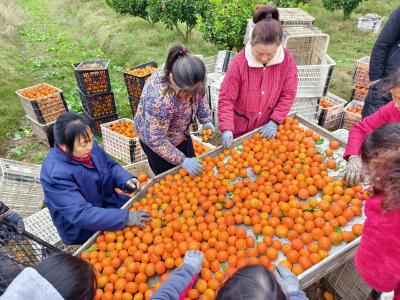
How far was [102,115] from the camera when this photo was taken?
268 inches

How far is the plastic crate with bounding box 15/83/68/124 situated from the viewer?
20.7ft

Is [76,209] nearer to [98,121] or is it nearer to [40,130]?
[98,121]

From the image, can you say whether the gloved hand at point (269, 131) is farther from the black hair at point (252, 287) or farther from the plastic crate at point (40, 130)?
the plastic crate at point (40, 130)

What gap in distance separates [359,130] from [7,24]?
61.5ft

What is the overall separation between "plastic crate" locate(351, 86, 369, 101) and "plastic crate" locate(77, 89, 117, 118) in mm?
5620

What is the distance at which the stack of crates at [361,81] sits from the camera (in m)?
6.78

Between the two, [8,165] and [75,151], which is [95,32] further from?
[75,151]

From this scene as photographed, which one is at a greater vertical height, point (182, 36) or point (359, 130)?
point (359, 130)

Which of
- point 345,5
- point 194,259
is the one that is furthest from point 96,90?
point 345,5

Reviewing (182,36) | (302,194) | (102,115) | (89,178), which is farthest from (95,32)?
(302,194)

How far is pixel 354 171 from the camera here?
2656 mm

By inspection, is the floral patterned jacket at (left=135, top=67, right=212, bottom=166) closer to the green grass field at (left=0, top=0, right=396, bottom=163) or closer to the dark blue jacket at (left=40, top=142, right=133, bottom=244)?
the dark blue jacket at (left=40, top=142, right=133, bottom=244)

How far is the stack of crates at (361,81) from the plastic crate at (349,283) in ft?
16.7

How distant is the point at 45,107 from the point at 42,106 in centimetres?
7
